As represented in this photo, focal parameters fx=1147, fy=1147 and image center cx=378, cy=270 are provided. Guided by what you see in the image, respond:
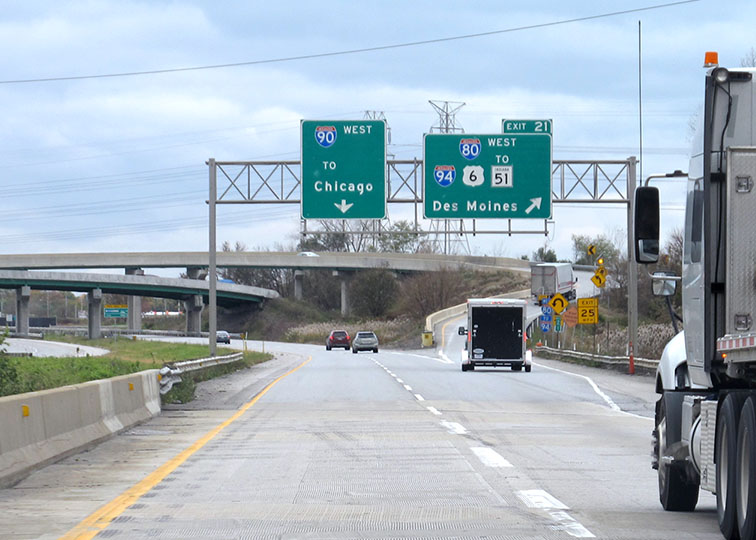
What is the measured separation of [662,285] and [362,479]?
401cm

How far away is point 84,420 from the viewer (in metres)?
15.9

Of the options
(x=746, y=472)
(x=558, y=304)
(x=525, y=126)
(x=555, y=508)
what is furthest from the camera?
(x=558, y=304)

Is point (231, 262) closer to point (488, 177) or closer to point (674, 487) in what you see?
point (488, 177)

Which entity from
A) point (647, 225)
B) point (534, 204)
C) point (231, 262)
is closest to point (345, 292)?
point (231, 262)

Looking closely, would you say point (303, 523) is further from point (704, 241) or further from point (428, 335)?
point (428, 335)

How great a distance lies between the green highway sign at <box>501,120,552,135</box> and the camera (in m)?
39.7

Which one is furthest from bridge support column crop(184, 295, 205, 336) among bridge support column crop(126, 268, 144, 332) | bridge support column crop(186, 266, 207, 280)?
bridge support column crop(126, 268, 144, 332)

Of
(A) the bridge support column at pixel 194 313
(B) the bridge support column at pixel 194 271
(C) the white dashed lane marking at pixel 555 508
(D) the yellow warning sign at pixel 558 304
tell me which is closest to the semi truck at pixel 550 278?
(D) the yellow warning sign at pixel 558 304

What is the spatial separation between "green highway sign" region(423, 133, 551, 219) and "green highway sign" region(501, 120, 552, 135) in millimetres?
570

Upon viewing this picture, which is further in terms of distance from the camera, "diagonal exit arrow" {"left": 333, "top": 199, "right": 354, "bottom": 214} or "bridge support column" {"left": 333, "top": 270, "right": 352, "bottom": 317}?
"bridge support column" {"left": 333, "top": 270, "right": 352, "bottom": 317}

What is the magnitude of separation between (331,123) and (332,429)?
70.7 ft

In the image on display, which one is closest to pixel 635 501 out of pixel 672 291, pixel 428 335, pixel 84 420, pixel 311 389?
pixel 672 291

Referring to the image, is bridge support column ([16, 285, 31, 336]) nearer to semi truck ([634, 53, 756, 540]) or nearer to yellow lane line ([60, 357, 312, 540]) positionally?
yellow lane line ([60, 357, 312, 540])

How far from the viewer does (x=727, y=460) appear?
8047 mm
